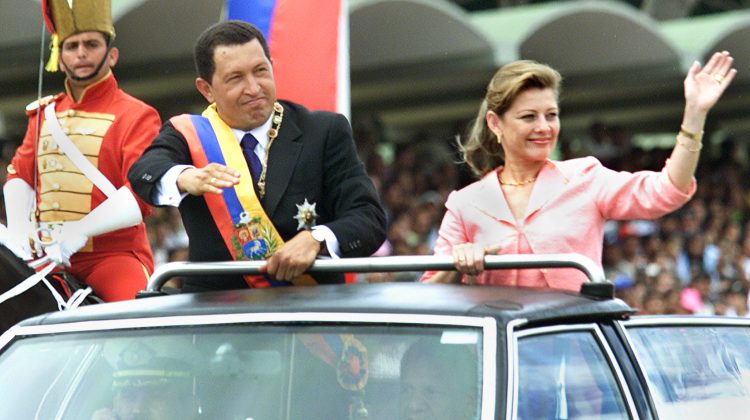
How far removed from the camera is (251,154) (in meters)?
5.58

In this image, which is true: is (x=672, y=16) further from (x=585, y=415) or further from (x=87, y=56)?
(x=585, y=415)

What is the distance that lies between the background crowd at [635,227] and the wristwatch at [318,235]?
6532 mm

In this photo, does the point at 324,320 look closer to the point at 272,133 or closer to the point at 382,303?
the point at 382,303

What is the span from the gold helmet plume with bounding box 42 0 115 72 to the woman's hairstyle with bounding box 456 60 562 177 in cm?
164

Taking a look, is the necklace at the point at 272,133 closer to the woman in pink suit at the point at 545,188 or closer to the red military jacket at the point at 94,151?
the woman in pink suit at the point at 545,188

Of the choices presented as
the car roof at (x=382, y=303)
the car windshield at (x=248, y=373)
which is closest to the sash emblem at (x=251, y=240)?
the car roof at (x=382, y=303)

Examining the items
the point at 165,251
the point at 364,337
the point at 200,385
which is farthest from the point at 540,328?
the point at 165,251

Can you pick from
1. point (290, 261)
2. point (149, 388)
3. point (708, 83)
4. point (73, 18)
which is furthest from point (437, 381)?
point (73, 18)

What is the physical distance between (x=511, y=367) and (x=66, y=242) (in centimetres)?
298

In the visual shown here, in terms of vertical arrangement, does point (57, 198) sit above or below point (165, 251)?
below

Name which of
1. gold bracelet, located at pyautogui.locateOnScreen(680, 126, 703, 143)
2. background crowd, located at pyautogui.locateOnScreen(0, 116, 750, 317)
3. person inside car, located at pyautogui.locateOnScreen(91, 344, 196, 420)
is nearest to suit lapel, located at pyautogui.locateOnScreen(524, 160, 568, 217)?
gold bracelet, located at pyautogui.locateOnScreen(680, 126, 703, 143)

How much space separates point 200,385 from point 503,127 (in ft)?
6.61

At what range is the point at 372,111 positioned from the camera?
2395 cm

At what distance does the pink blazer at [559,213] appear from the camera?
546 centimetres
